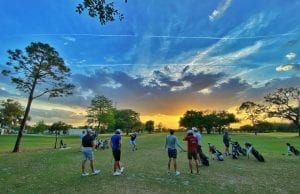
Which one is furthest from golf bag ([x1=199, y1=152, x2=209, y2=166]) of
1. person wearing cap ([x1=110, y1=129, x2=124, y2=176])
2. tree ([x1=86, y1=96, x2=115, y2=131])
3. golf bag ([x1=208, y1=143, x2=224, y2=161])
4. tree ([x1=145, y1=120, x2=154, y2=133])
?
tree ([x1=145, y1=120, x2=154, y2=133])

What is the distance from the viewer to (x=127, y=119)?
14388 cm

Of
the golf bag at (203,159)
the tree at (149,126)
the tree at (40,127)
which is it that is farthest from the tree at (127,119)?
the golf bag at (203,159)

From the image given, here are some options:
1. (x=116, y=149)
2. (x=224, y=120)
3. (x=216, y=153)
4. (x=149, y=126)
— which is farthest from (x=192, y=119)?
(x=116, y=149)

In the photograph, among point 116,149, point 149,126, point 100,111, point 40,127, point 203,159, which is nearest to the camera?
point 116,149

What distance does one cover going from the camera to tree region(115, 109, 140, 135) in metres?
138

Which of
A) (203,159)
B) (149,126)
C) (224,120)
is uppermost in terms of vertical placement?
(149,126)

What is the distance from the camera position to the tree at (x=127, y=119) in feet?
454

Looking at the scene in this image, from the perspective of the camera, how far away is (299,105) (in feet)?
294

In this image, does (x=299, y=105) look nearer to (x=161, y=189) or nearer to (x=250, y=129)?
(x=250, y=129)

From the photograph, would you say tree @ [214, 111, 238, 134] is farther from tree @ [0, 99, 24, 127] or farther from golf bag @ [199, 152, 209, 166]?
golf bag @ [199, 152, 209, 166]

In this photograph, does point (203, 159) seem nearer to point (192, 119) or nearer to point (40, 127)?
point (192, 119)

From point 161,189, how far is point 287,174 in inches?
315

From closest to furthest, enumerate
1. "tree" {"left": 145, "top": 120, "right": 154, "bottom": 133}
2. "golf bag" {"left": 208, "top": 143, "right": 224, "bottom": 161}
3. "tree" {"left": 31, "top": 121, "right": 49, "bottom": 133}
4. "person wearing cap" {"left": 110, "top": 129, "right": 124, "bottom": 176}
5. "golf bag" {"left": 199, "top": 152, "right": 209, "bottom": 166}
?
"person wearing cap" {"left": 110, "top": 129, "right": 124, "bottom": 176}
"golf bag" {"left": 199, "top": 152, "right": 209, "bottom": 166}
"golf bag" {"left": 208, "top": 143, "right": 224, "bottom": 161}
"tree" {"left": 31, "top": 121, "right": 49, "bottom": 133}
"tree" {"left": 145, "top": 120, "right": 154, "bottom": 133}

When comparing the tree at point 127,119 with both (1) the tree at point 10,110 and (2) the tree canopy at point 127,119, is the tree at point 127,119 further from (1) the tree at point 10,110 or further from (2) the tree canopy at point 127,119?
(1) the tree at point 10,110
